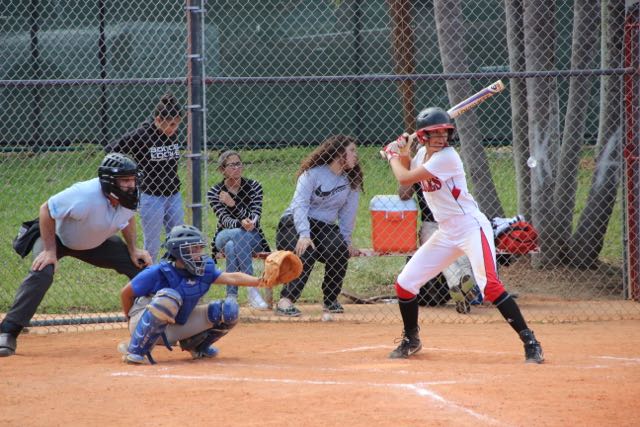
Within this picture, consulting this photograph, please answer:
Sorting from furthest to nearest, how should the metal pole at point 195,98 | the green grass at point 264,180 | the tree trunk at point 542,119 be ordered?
the green grass at point 264,180 < the tree trunk at point 542,119 < the metal pole at point 195,98

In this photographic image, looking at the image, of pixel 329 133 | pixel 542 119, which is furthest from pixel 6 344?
pixel 329 133

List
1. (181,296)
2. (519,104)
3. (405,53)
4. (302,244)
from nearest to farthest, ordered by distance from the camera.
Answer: (181,296) < (302,244) < (519,104) < (405,53)

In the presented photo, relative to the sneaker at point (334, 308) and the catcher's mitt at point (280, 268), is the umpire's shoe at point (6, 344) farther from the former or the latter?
the sneaker at point (334, 308)

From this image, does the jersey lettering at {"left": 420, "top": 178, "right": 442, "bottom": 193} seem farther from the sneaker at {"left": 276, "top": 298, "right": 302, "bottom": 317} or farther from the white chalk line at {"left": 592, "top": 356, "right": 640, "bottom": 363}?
the sneaker at {"left": 276, "top": 298, "right": 302, "bottom": 317}

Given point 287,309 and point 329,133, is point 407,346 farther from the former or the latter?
point 329,133

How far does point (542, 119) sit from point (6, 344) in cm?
534

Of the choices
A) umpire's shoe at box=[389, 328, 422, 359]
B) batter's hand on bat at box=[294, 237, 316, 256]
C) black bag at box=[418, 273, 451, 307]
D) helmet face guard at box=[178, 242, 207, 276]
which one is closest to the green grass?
black bag at box=[418, 273, 451, 307]

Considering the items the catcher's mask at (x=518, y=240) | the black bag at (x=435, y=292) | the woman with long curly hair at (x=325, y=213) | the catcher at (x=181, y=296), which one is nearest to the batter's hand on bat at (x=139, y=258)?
the catcher at (x=181, y=296)

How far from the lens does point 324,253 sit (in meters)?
8.50

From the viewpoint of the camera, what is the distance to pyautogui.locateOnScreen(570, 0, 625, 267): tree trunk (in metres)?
9.53

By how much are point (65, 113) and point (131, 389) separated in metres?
8.77

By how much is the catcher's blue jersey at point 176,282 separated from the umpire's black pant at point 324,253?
2.18 m

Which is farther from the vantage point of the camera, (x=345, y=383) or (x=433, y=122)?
(x=433, y=122)

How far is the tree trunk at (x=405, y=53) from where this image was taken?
1084 cm
